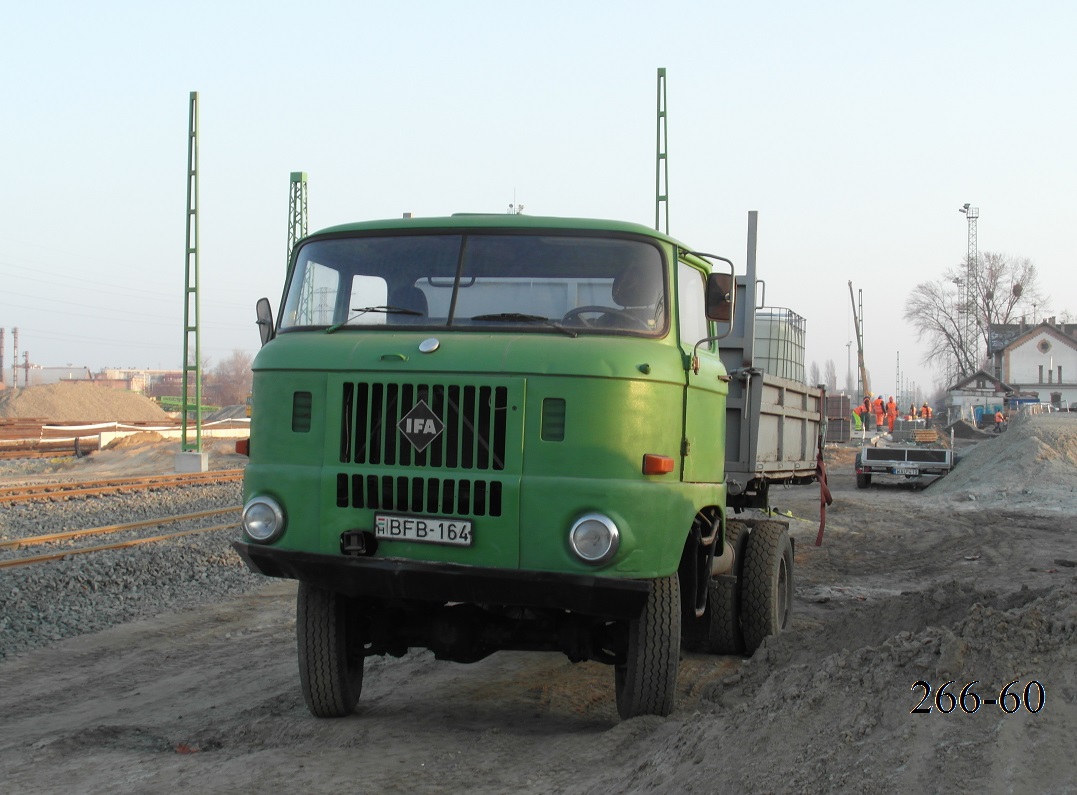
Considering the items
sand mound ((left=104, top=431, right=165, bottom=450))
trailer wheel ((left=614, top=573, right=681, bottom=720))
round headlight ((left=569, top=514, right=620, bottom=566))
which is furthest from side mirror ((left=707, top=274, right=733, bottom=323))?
sand mound ((left=104, top=431, right=165, bottom=450))

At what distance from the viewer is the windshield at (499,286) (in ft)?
18.0

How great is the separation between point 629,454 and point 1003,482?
2259cm

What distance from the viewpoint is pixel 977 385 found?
80625 millimetres

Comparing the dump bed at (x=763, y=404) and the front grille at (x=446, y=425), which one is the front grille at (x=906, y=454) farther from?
the front grille at (x=446, y=425)

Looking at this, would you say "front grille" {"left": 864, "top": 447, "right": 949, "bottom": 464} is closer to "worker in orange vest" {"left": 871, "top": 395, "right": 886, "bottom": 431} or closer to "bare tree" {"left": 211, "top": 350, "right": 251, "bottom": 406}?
"worker in orange vest" {"left": 871, "top": 395, "right": 886, "bottom": 431}

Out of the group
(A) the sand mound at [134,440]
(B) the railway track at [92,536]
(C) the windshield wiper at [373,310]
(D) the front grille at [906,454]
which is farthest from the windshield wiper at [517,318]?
(A) the sand mound at [134,440]

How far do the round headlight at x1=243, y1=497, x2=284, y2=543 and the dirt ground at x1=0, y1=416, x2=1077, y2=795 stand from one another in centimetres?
Result: 106

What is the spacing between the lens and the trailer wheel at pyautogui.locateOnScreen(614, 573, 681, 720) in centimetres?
539

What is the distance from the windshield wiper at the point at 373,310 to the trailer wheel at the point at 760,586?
3552 mm

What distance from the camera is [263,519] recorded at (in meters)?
5.38

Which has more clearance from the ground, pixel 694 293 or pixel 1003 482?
pixel 694 293

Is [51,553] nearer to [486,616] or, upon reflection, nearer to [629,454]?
[486,616]

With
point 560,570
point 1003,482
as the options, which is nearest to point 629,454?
point 560,570

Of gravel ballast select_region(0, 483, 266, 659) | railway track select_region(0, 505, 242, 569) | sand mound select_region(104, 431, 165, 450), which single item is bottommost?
gravel ballast select_region(0, 483, 266, 659)
